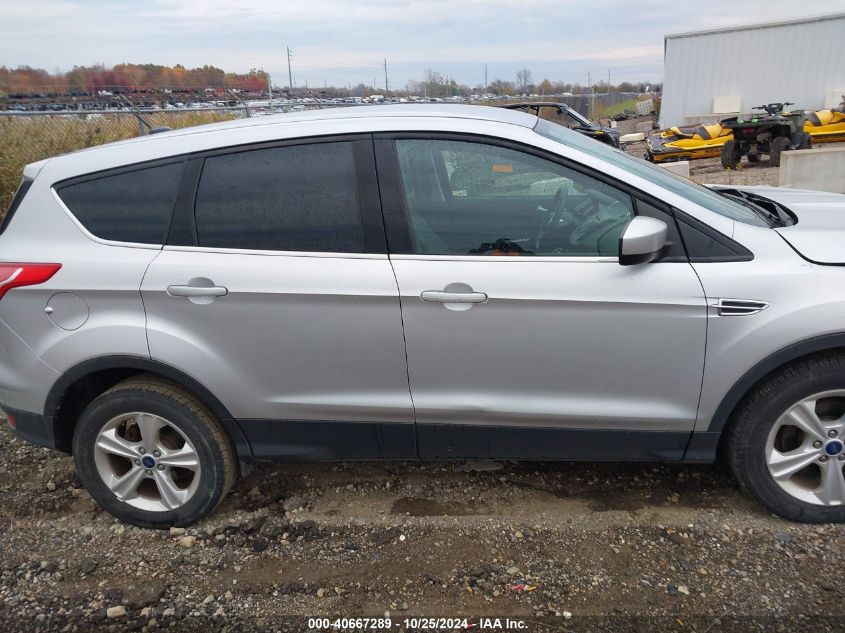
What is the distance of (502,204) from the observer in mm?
2742

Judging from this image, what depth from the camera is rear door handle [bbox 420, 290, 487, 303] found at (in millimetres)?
2613

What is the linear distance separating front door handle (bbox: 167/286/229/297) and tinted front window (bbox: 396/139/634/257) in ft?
2.76

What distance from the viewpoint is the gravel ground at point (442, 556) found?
8.24 ft

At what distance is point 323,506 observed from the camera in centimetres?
322

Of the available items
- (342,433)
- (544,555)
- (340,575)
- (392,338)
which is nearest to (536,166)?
(392,338)

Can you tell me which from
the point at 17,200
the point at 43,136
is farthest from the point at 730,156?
the point at 17,200

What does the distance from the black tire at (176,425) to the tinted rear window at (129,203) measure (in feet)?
2.19

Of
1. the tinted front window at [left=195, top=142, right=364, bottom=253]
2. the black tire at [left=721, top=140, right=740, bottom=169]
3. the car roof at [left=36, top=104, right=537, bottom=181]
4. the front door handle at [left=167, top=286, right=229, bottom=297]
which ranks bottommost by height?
the black tire at [left=721, top=140, right=740, bottom=169]

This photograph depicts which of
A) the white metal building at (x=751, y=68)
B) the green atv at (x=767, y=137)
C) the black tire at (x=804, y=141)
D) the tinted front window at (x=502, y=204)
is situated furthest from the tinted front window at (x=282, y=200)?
the white metal building at (x=751, y=68)

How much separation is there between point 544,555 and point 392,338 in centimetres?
113

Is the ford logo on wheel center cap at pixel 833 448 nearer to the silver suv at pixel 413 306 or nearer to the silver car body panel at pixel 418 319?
the silver suv at pixel 413 306

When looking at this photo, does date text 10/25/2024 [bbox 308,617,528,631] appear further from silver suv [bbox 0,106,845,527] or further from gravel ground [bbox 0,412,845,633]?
silver suv [bbox 0,106,845,527]

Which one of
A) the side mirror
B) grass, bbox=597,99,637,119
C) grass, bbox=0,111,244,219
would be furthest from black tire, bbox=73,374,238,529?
grass, bbox=597,99,637,119

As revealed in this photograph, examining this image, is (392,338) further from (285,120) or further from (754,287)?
(754,287)
